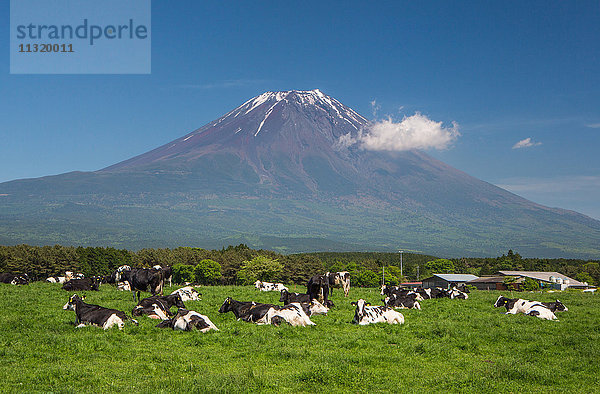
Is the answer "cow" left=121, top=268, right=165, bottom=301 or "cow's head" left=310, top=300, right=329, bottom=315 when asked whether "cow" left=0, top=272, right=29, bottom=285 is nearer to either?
"cow" left=121, top=268, right=165, bottom=301

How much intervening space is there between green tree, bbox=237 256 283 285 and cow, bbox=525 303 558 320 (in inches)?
1949

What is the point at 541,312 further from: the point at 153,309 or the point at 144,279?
the point at 144,279

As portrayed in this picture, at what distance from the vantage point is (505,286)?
2800 inches

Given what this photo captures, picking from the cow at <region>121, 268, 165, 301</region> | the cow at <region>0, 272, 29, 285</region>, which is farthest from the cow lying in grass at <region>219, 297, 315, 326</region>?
the cow at <region>0, 272, 29, 285</region>

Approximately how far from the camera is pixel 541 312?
18188mm

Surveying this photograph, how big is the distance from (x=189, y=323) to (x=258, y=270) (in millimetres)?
52172

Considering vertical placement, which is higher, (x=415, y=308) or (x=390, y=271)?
(x=415, y=308)

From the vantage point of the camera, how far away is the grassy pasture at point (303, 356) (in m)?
9.12

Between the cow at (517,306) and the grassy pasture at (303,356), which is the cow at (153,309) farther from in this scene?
the cow at (517,306)

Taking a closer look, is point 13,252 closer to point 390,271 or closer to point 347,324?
point 347,324

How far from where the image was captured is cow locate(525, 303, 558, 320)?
17.9 m

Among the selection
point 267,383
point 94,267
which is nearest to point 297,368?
point 267,383

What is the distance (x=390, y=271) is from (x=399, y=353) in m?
90.1

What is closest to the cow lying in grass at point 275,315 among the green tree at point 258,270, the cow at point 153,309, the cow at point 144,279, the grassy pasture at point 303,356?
the grassy pasture at point 303,356
